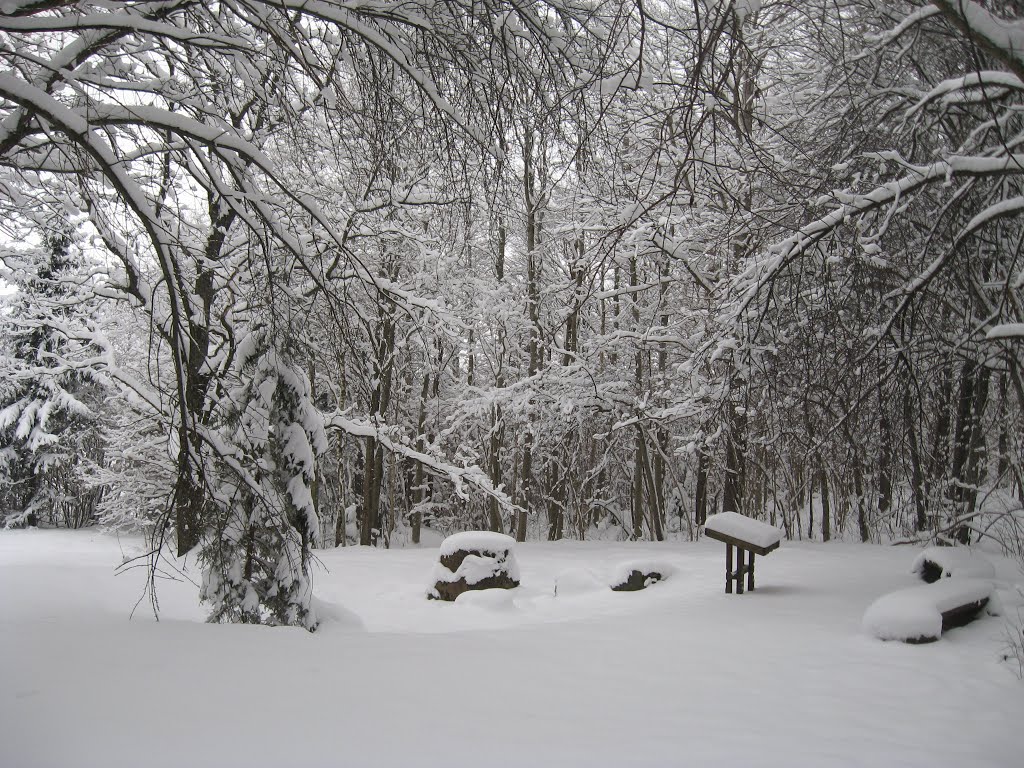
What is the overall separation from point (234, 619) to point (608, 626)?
325 cm

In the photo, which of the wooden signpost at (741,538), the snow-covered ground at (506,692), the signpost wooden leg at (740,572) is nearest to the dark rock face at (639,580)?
the wooden signpost at (741,538)

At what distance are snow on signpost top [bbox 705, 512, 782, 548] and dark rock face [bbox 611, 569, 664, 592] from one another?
1530 millimetres

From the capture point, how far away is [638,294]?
18000 mm

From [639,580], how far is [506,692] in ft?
18.9

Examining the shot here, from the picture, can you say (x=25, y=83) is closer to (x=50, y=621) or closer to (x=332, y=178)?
(x=50, y=621)

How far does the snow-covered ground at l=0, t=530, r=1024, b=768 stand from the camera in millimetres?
2484

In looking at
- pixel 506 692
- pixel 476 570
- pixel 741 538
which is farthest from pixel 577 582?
pixel 506 692

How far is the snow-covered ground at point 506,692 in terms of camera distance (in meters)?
2.48

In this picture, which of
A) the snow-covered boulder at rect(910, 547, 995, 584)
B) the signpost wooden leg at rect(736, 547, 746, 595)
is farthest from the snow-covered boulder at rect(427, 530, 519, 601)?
the snow-covered boulder at rect(910, 547, 995, 584)

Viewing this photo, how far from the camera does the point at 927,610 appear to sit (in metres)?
5.23

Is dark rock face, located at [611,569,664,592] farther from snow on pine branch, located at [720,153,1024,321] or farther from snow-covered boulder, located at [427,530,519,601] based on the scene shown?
snow on pine branch, located at [720,153,1024,321]

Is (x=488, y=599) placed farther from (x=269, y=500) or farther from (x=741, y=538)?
(x=269, y=500)

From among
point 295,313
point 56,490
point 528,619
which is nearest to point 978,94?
point 295,313

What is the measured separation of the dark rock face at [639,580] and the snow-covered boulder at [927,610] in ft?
11.8
